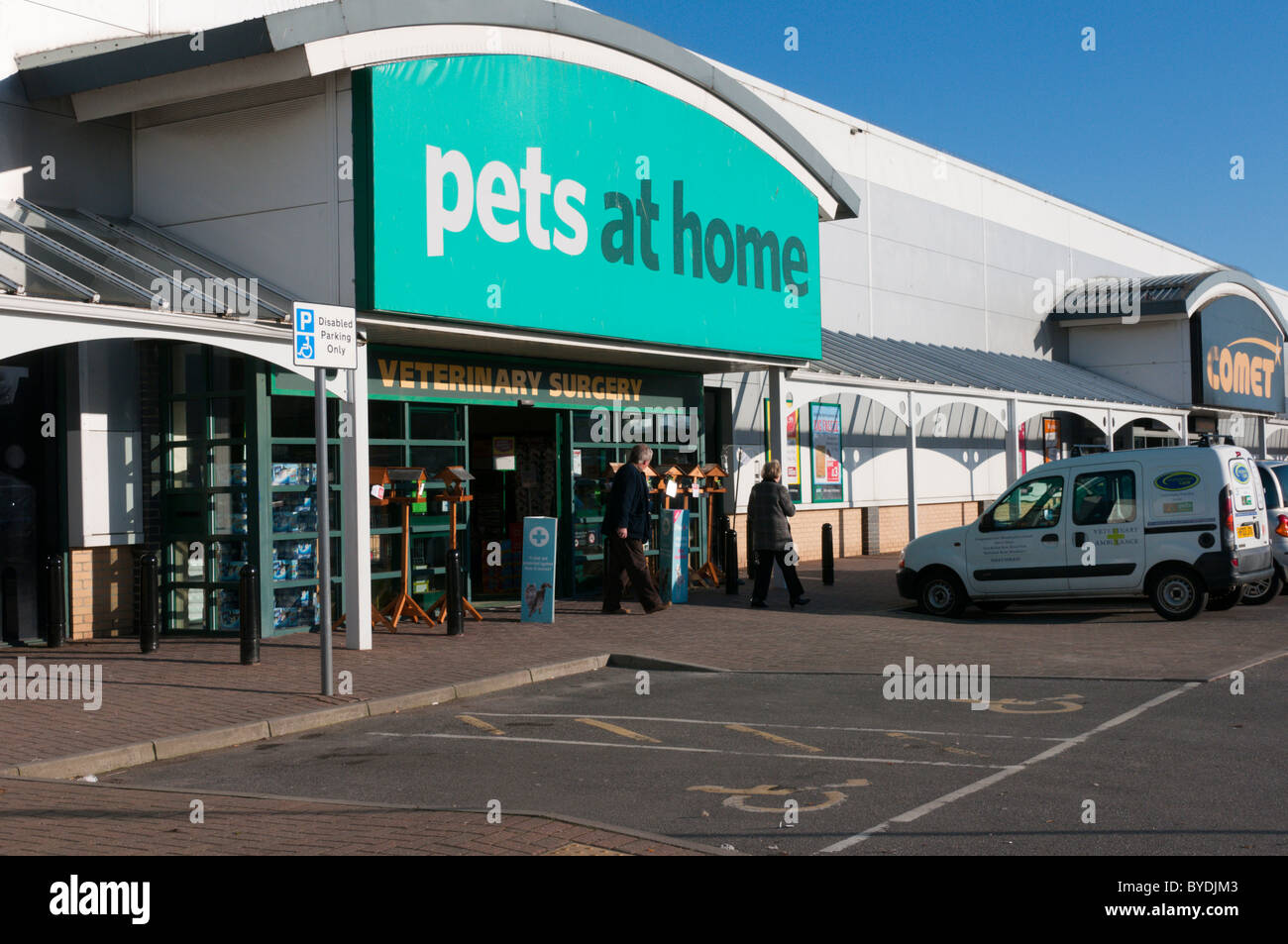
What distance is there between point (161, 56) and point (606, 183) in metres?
5.32

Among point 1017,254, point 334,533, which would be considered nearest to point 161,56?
point 334,533

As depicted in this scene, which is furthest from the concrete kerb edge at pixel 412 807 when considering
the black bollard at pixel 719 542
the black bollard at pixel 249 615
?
the black bollard at pixel 719 542

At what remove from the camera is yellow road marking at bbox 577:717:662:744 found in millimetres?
8555

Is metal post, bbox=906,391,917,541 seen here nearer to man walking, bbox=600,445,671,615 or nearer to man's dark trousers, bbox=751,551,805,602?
man's dark trousers, bbox=751,551,805,602

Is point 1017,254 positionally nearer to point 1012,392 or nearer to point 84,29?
point 1012,392

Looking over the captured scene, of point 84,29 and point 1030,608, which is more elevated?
point 84,29

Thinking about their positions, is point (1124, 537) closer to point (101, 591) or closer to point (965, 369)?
point (101, 591)

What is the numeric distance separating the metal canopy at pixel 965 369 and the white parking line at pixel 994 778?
11.5m

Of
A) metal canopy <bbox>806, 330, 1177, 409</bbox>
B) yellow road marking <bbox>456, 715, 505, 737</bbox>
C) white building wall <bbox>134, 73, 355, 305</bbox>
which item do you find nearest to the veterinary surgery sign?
metal canopy <bbox>806, 330, 1177, 409</bbox>

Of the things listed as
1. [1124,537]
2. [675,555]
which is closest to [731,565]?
[675,555]

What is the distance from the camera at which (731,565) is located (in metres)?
18.1

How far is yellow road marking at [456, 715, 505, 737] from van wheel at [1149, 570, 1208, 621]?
861 centimetres

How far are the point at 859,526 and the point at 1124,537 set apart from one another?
1195 centimetres
